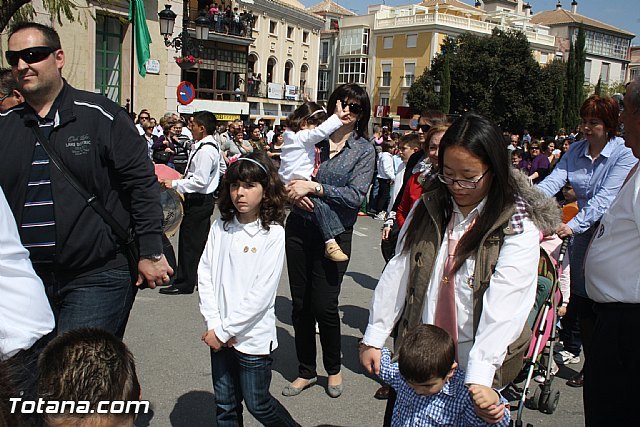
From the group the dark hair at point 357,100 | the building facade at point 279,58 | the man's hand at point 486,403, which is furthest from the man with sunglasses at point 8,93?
the building facade at point 279,58

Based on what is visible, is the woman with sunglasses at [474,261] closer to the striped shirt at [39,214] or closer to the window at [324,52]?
the striped shirt at [39,214]

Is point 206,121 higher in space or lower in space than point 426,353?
higher

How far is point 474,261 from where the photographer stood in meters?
2.52

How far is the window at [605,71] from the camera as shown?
91250 mm

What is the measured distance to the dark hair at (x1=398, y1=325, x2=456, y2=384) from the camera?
2.51 meters

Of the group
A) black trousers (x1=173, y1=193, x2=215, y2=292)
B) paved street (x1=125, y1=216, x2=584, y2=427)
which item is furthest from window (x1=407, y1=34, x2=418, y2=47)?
paved street (x1=125, y1=216, x2=584, y2=427)

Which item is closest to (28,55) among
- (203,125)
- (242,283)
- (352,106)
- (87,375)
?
(242,283)

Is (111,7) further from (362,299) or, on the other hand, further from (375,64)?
(375,64)

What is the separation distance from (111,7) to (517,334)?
2312 centimetres

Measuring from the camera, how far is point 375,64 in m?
70.1

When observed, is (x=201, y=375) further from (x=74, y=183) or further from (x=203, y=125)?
(x=203, y=125)

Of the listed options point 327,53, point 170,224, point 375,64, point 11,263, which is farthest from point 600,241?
point 327,53

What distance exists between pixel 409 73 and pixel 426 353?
66.6m

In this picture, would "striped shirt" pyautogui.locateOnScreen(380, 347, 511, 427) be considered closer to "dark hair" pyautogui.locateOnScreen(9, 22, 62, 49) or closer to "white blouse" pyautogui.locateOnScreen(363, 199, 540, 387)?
"white blouse" pyautogui.locateOnScreen(363, 199, 540, 387)
